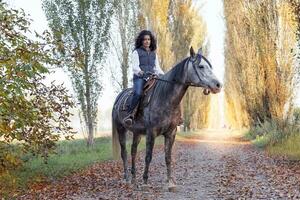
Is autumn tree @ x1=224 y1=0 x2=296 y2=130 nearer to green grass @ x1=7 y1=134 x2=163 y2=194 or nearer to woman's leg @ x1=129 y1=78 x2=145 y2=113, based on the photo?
green grass @ x1=7 y1=134 x2=163 y2=194

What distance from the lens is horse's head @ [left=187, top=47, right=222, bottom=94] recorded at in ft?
25.0

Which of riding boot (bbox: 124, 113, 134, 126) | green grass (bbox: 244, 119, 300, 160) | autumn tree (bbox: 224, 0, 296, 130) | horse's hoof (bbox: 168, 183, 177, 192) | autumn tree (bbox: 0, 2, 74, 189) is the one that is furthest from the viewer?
autumn tree (bbox: 224, 0, 296, 130)

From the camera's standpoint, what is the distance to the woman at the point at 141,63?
28.4ft

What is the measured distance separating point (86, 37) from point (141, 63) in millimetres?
10729

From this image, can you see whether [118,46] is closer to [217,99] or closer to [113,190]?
[113,190]

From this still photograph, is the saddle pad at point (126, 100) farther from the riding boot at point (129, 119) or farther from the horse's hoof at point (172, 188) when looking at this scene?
the horse's hoof at point (172, 188)

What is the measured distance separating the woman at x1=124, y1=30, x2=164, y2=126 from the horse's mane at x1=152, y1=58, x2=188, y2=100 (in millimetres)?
430

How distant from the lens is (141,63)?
29.5 feet

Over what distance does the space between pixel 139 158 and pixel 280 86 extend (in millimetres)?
6521

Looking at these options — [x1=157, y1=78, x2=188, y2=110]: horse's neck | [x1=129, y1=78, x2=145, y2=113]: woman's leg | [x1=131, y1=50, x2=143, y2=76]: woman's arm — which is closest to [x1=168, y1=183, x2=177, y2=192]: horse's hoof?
[x1=157, y1=78, x2=188, y2=110]: horse's neck

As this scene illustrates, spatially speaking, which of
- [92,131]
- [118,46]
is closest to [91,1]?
[118,46]

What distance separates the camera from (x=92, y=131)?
1939 centimetres

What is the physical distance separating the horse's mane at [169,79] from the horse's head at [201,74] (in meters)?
0.18

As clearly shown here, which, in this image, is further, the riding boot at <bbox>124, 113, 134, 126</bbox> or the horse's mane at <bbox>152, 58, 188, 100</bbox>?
the riding boot at <bbox>124, 113, 134, 126</bbox>
